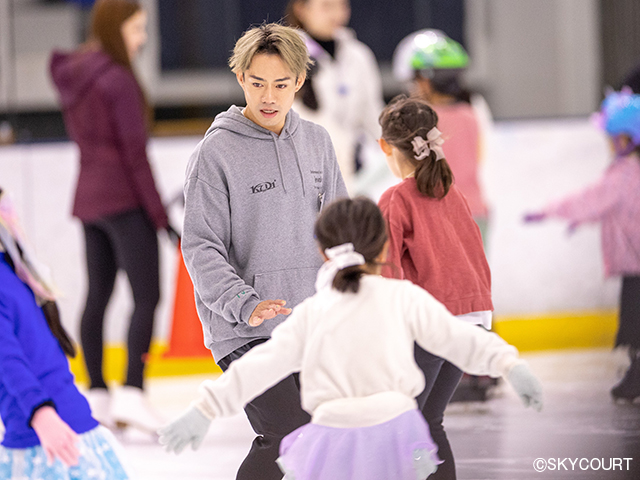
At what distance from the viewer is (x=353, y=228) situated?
6.03 ft

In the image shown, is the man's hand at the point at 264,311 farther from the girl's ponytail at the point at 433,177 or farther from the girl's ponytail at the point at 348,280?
the girl's ponytail at the point at 433,177

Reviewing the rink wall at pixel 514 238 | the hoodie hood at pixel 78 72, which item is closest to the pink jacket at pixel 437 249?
the hoodie hood at pixel 78 72

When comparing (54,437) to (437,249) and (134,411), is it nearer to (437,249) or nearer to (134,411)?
(437,249)

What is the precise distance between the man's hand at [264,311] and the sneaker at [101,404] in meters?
1.86

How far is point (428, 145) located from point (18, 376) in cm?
107

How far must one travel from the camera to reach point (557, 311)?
17.0 feet

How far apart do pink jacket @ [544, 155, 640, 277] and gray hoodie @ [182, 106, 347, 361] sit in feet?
6.79

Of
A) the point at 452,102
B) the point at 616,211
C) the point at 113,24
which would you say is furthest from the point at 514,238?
the point at 113,24

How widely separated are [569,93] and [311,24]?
2366mm

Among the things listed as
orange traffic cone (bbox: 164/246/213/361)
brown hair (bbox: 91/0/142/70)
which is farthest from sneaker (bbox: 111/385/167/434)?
brown hair (bbox: 91/0/142/70)

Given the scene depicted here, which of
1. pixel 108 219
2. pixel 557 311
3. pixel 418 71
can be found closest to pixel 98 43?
pixel 108 219
